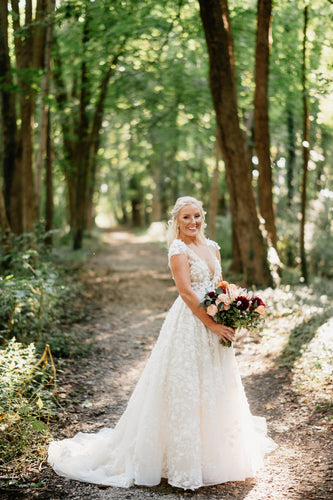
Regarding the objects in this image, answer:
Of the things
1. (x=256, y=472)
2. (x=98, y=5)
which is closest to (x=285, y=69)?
(x=98, y=5)

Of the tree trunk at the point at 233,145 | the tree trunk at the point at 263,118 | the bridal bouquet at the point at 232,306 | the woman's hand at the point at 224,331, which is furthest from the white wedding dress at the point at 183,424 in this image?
the tree trunk at the point at 263,118

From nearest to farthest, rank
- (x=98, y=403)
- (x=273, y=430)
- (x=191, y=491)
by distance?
(x=191, y=491)
(x=273, y=430)
(x=98, y=403)

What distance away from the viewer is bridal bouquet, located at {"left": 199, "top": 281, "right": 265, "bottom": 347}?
3.90 m

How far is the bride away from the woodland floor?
128mm

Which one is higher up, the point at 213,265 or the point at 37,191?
the point at 37,191

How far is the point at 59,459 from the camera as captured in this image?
4.21 meters

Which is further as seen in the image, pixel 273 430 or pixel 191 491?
pixel 273 430

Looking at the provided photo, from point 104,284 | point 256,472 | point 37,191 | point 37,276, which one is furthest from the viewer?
point 104,284

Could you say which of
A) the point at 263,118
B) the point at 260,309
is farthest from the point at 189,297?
the point at 263,118

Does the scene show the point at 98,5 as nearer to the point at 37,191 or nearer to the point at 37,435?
the point at 37,191

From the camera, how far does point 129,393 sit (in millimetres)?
6141

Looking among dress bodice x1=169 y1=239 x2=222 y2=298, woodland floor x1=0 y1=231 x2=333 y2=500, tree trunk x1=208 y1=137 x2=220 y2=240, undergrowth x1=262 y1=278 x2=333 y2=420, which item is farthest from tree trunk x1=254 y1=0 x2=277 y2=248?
dress bodice x1=169 y1=239 x2=222 y2=298

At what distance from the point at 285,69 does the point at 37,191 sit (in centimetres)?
682

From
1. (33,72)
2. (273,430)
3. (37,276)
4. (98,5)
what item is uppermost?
(98,5)
